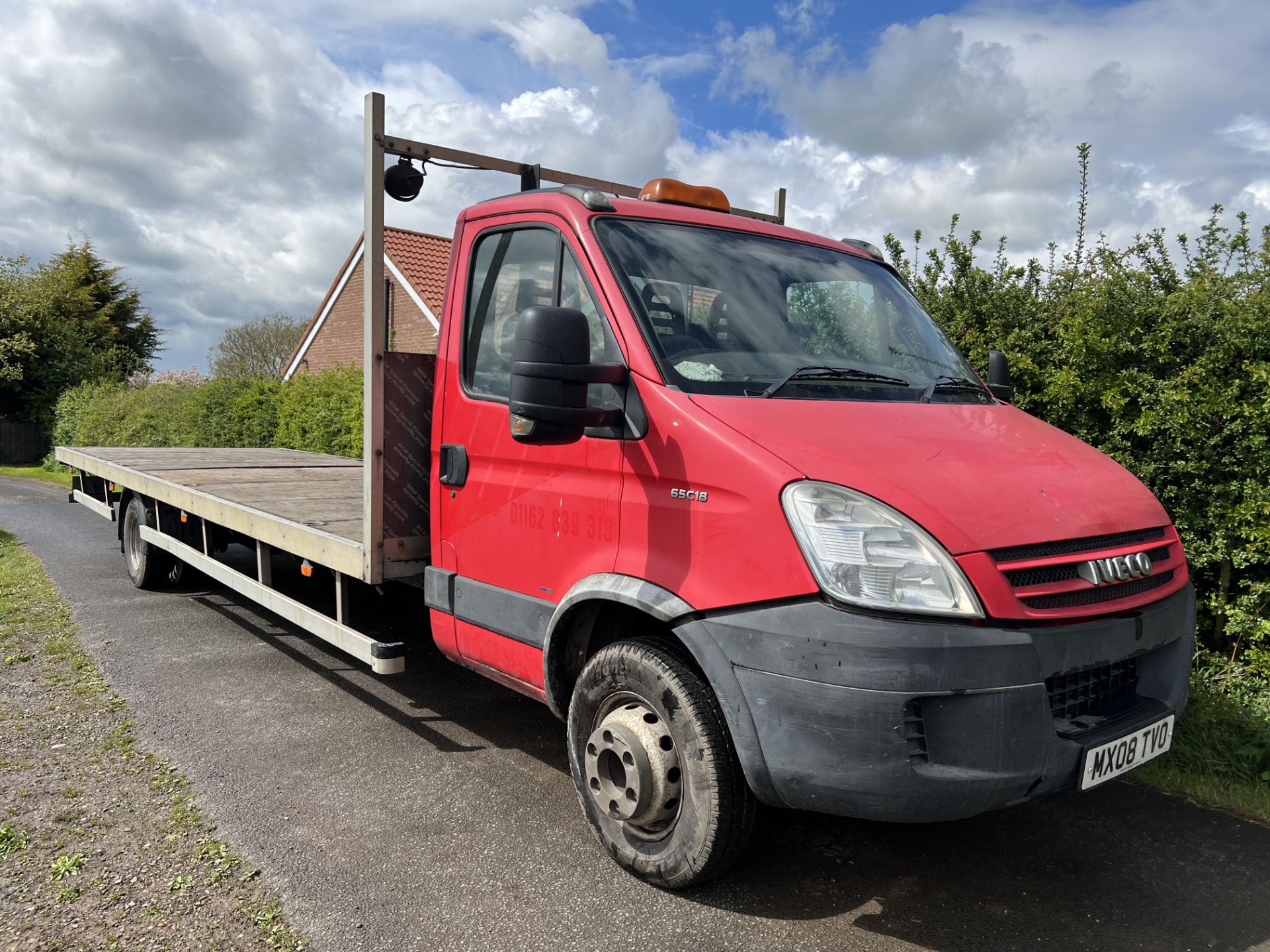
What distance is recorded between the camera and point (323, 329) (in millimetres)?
26703

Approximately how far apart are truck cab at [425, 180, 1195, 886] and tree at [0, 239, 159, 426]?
101 feet

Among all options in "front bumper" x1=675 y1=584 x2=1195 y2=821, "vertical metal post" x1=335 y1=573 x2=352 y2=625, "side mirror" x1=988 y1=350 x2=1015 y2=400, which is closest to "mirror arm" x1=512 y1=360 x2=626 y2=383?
"front bumper" x1=675 y1=584 x2=1195 y2=821

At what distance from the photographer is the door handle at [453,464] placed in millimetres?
3793

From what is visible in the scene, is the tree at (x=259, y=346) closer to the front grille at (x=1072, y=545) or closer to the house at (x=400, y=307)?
the house at (x=400, y=307)

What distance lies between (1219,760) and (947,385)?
2336mm

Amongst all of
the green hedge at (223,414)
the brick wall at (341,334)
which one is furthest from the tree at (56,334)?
the brick wall at (341,334)

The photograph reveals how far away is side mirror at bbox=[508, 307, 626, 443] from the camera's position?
2.83 metres

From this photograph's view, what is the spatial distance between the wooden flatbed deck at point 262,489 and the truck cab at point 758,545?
103cm

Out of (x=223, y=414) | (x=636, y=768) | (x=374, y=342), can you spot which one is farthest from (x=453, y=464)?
(x=223, y=414)

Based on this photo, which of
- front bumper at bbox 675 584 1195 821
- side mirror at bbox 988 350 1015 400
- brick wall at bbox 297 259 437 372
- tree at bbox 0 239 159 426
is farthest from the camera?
tree at bbox 0 239 159 426

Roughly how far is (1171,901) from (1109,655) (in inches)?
43.0

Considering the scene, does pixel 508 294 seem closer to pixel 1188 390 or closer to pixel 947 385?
pixel 947 385

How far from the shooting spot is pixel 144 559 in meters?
7.45

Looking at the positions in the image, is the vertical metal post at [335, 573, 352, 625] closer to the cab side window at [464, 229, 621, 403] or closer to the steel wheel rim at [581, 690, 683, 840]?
the cab side window at [464, 229, 621, 403]
